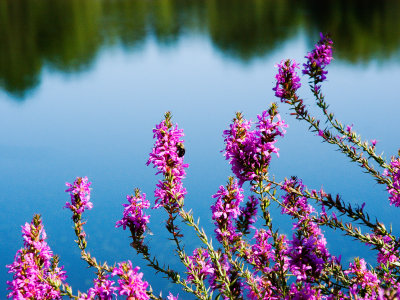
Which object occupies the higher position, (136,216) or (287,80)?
(287,80)

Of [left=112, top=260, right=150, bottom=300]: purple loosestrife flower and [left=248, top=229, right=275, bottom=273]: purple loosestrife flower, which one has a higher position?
[left=248, top=229, right=275, bottom=273]: purple loosestrife flower

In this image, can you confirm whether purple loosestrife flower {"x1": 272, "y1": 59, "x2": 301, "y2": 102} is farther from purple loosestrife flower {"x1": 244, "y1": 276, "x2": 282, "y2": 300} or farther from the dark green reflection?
the dark green reflection

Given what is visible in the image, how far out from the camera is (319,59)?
4234 millimetres

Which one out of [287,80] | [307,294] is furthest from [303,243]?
[287,80]

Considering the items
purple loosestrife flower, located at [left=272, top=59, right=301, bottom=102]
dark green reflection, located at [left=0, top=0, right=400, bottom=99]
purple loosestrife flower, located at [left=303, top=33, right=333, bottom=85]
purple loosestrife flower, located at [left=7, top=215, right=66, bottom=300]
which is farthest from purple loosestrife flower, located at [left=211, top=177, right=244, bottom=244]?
dark green reflection, located at [left=0, top=0, right=400, bottom=99]

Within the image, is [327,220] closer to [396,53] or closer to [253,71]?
[253,71]

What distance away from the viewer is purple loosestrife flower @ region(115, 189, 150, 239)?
330cm

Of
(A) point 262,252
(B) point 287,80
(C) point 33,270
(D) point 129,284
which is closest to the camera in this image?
(D) point 129,284

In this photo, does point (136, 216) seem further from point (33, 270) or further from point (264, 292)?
point (264, 292)

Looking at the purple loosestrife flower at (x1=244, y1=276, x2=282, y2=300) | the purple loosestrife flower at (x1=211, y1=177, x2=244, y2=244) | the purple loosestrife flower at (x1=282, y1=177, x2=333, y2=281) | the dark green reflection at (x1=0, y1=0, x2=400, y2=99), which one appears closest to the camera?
the purple loosestrife flower at (x1=282, y1=177, x2=333, y2=281)

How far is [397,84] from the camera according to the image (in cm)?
2423

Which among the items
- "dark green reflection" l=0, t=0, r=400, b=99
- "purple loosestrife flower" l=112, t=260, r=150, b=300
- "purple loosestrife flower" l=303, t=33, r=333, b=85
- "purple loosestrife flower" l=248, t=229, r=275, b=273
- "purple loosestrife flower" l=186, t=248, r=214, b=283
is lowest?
"purple loosestrife flower" l=112, t=260, r=150, b=300

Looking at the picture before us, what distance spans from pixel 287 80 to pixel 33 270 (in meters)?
2.11

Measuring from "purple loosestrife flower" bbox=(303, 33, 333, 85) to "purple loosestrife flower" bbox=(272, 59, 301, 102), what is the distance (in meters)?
0.50
